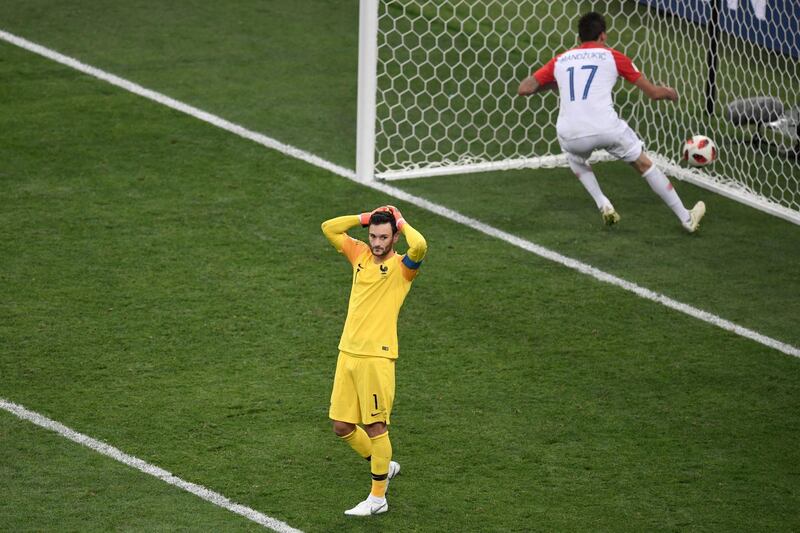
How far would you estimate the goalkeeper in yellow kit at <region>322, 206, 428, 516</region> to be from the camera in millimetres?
6875

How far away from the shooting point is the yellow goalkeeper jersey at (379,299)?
6887mm

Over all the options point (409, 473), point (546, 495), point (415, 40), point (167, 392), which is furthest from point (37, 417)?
point (415, 40)

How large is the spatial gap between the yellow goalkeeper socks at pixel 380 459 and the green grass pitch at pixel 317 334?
211 mm

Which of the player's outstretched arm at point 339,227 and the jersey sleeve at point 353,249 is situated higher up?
the player's outstretched arm at point 339,227

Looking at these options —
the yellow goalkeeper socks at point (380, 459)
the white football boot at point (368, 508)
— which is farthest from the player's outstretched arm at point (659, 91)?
the white football boot at point (368, 508)

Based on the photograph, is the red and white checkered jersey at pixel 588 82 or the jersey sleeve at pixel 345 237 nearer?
the jersey sleeve at pixel 345 237

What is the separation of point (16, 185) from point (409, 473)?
16.2 ft

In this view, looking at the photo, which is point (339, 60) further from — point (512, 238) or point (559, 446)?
point (559, 446)

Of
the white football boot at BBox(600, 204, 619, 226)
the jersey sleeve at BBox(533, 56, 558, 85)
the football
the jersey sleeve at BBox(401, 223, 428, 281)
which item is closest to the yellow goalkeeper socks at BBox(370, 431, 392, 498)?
the jersey sleeve at BBox(401, 223, 428, 281)

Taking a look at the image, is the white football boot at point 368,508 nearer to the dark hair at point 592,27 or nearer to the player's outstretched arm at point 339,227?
the player's outstretched arm at point 339,227

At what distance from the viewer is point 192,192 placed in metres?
10.9

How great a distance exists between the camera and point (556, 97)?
13180mm

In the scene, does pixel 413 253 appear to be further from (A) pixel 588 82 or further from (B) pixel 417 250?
(A) pixel 588 82

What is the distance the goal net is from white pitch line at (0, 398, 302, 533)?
4.27 metres
